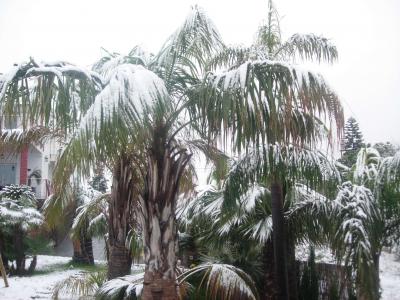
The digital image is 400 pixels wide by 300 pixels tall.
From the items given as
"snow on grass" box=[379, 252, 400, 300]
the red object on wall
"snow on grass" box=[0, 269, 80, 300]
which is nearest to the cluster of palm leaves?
"snow on grass" box=[379, 252, 400, 300]

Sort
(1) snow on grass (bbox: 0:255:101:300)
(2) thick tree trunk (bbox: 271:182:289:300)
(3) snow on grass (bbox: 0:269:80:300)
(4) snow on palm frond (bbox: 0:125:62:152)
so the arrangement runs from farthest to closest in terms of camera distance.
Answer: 1. (1) snow on grass (bbox: 0:255:101:300)
2. (3) snow on grass (bbox: 0:269:80:300)
3. (4) snow on palm frond (bbox: 0:125:62:152)
4. (2) thick tree trunk (bbox: 271:182:289:300)

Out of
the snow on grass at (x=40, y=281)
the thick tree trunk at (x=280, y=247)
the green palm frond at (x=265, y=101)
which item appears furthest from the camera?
the snow on grass at (x=40, y=281)

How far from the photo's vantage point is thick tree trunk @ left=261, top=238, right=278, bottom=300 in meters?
7.83

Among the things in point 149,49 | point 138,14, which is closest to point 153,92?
point 149,49

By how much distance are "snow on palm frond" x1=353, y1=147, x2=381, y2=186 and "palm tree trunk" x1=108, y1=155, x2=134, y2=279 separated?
359 centimetres

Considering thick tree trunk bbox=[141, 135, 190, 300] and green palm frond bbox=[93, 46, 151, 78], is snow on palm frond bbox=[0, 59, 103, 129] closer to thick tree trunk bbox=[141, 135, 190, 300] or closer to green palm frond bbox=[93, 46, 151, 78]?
green palm frond bbox=[93, 46, 151, 78]

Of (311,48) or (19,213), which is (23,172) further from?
(311,48)

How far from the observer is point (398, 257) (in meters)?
7.91

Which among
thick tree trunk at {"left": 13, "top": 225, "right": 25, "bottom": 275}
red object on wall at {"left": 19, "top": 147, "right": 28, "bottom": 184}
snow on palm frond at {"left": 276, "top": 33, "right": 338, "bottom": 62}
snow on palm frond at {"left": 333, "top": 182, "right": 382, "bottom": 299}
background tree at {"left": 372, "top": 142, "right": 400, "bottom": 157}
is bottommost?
thick tree trunk at {"left": 13, "top": 225, "right": 25, "bottom": 275}

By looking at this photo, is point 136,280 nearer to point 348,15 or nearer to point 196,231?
point 196,231

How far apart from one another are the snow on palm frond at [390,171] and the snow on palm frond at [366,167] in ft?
0.86

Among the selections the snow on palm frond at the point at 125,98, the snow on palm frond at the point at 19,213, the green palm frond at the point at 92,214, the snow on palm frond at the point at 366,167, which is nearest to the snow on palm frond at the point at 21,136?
the green palm frond at the point at 92,214

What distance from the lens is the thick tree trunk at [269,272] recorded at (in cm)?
783

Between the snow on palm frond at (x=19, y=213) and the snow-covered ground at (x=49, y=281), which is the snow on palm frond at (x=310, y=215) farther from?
the snow on palm frond at (x=19, y=213)
